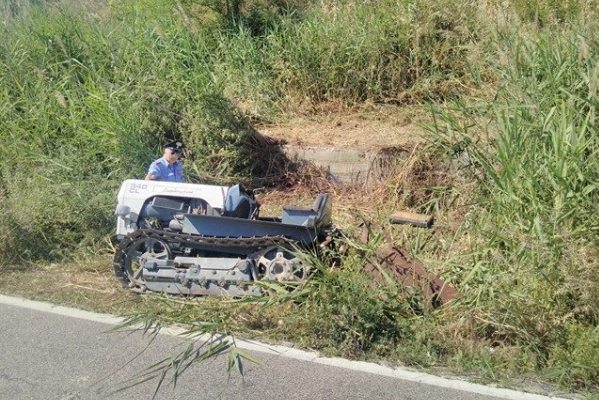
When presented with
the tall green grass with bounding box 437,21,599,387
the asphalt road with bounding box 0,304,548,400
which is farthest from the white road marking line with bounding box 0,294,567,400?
the tall green grass with bounding box 437,21,599,387

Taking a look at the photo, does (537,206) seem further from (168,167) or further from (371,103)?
(371,103)

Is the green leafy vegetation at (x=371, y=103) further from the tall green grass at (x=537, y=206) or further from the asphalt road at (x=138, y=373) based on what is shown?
the asphalt road at (x=138, y=373)

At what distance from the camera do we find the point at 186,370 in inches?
225

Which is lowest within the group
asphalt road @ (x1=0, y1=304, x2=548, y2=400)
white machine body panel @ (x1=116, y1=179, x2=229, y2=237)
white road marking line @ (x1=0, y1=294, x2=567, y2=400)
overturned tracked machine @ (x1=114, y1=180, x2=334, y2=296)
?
white road marking line @ (x1=0, y1=294, x2=567, y2=400)

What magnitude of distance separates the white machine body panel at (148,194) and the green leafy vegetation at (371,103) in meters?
1.18

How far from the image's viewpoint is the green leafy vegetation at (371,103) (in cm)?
602

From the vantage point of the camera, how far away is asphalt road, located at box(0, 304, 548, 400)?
17.4 feet

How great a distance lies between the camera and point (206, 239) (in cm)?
726

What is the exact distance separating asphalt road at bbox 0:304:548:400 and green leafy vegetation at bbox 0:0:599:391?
0.44 metres

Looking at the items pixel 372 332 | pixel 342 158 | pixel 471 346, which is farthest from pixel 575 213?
pixel 342 158

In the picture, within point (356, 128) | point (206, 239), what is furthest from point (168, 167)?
point (356, 128)

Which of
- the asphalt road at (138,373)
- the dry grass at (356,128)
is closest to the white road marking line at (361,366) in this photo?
the asphalt road at (138,373)

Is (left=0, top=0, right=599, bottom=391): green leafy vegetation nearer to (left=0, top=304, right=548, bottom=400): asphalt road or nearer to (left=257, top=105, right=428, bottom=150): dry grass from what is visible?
(left=257, top=105, right=428, bottom=150): dry grass

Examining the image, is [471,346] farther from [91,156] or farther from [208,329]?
[91,156]
